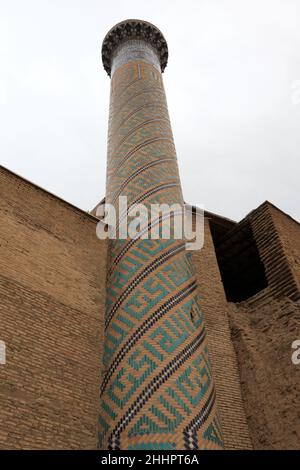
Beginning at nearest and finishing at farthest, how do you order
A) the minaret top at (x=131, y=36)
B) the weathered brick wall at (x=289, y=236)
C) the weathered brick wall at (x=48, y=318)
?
the weathered brick wall at (x=48, y=318) → the weathered brick wall at (x=289, y=236) → the minaret top at (x=131, y=36)

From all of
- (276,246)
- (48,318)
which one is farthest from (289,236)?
(48,318)

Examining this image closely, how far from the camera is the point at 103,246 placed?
4.64m

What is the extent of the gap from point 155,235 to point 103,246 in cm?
72

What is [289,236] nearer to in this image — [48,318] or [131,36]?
[48,318]

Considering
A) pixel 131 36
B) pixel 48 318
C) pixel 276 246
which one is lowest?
pixel 48 318

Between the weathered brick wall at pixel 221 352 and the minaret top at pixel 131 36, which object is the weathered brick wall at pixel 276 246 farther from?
the minaret top at pixel 131 36

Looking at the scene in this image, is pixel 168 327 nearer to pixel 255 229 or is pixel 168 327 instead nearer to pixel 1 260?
pixel 1 260

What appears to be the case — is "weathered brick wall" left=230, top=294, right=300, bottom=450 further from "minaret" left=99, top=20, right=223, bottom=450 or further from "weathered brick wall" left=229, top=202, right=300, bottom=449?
"minaret" left=99, top=20, right=223, bottom=450

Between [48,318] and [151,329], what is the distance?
854 millimetres

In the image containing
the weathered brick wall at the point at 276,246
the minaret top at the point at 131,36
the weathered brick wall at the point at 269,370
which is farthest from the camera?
the minaret top at the point at 131,36

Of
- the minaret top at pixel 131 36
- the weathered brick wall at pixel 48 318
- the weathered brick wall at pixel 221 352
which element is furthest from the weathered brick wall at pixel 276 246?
the minaret top at pixel 131 36

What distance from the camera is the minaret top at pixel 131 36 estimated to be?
7.41 m

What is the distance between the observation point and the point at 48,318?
356 cm

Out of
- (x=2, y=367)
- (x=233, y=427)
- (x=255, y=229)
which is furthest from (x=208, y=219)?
(x=2, y=367)
